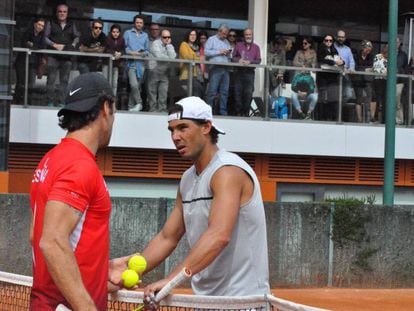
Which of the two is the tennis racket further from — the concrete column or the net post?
the concrete column

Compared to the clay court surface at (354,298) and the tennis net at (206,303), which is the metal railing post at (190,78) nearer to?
the clay court surface at (354,298)

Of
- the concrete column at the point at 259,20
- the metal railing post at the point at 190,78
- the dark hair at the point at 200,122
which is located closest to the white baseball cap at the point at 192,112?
the dark hair at the point at 200,122

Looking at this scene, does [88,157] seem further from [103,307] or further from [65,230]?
[103,307]

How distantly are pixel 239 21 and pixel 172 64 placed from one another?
679cm

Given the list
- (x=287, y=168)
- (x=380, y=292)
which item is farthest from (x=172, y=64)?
(x=380, y=292)

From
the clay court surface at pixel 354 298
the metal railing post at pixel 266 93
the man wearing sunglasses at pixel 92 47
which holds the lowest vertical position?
the clay court surface at pixel 354 298

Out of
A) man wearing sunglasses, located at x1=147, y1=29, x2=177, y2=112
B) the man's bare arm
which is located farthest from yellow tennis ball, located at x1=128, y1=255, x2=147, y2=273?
man wearing sunglasses, located at x1=147, y1=29, x2=177, y2=112

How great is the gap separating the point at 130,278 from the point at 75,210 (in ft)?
2.93

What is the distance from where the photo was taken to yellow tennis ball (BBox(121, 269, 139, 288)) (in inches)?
181

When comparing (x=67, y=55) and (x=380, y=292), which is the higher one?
A: (x=67, y=55)

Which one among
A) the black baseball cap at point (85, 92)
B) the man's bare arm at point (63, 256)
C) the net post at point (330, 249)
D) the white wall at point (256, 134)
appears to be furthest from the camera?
the white wall at point (256, 134)

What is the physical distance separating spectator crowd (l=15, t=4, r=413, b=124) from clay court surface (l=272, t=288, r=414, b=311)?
5.15 meters

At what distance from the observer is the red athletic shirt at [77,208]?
151 inches

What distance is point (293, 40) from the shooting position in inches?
938
